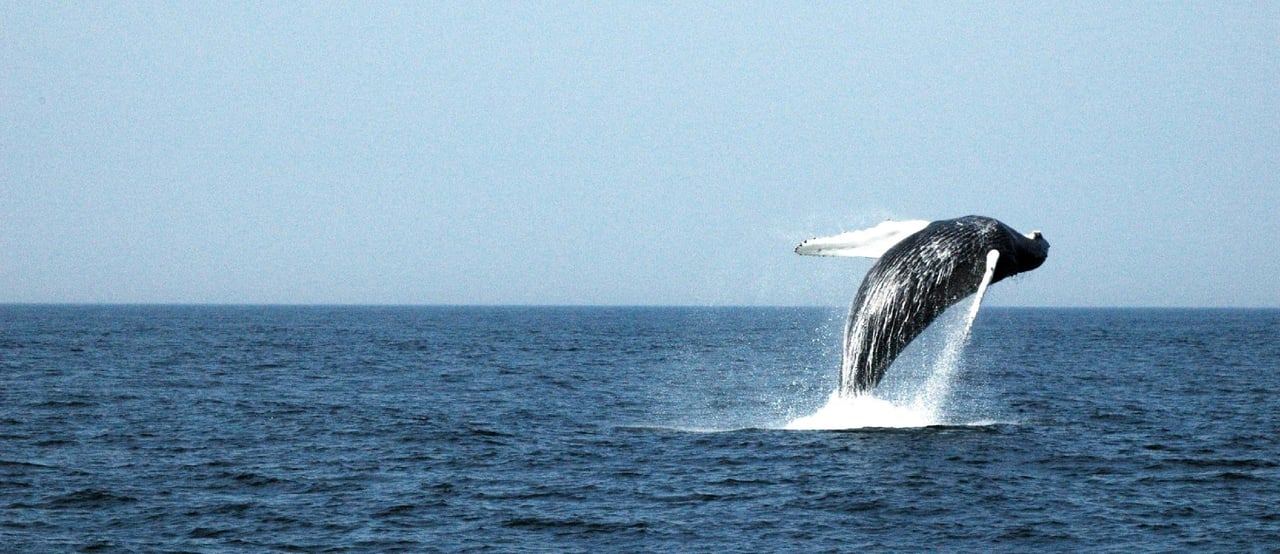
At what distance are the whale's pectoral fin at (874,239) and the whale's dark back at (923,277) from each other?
0.11 meters

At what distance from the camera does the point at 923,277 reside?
1647 cm

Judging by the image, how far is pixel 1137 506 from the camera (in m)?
16.0

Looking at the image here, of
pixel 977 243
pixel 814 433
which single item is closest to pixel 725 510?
pixel 977 243

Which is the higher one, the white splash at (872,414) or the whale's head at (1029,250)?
the whale's head at (1029,250)

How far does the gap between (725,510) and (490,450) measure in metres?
6.74

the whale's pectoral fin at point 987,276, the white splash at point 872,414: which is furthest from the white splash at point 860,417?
the whale's pectoral fin at point 987,276

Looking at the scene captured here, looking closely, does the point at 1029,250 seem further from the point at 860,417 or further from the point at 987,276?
the point at 860,417

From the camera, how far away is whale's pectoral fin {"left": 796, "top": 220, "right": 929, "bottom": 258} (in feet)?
54.6

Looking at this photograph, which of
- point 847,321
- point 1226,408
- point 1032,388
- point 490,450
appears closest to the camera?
point 847,321

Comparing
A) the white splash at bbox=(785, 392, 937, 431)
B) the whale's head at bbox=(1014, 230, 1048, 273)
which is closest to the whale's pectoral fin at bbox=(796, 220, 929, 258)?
the whale's head at bbox=(1014, 230, 1048, 273)

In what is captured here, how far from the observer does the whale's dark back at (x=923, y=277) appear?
1628cm

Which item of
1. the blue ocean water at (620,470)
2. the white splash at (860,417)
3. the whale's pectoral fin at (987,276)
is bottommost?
the blue ocean water at (620,470)

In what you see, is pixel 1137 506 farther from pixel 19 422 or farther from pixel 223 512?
pixel 19 422

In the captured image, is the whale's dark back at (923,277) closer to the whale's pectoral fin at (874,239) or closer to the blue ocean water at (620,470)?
the whale's pectoral fin at (874,239)
